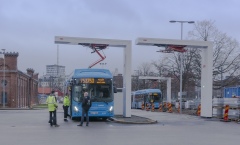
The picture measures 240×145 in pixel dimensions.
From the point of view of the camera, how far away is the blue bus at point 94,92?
2442cm

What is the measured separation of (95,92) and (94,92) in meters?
0.06

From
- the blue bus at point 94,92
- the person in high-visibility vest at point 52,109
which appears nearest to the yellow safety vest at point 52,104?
the person in high-visibility vest at point 52,109

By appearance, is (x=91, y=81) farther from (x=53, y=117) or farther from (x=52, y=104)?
(x=53, y=117)

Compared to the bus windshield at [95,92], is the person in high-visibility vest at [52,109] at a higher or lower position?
lower

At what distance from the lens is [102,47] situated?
28453 mm

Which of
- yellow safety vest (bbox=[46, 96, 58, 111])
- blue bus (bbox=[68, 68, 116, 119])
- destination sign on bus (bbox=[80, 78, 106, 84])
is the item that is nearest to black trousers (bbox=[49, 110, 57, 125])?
yellow safety vest (bbox=[46, 96, 58, 111])

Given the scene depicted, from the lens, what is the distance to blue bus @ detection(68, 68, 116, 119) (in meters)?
24.4

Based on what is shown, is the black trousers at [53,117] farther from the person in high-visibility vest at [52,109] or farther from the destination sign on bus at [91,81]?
the destination sign on bus at [91,81]

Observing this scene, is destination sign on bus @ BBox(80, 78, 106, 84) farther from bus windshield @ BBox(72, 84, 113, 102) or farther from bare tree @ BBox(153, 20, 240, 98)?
bare tree @ BBox(153, 20, 240, 98)

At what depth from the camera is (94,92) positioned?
24.8 m

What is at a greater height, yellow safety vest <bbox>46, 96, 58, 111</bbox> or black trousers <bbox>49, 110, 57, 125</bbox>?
yellow safety vest <bbox>46, 96, 58, 111</bbox>

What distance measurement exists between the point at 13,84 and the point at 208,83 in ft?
140

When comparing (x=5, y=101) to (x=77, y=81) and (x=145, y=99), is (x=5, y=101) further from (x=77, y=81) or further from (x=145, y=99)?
(x=77, y=81)

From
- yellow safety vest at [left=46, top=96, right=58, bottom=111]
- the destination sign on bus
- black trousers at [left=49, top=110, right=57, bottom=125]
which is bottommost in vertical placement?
black trousers at [left=49, top=110, right=57, bottom=125]
